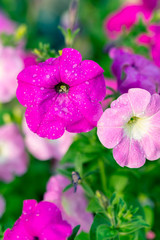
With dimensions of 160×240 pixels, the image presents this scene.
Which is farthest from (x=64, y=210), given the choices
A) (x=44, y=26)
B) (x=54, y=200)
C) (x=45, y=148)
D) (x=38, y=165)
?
(x=44, y=26)

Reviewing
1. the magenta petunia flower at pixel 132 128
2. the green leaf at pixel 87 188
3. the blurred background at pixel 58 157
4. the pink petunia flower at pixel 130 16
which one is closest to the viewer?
the magenta petunia flower at pixel 132 128

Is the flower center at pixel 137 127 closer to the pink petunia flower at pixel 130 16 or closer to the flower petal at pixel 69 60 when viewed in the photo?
the flower petal at pixel 69 60

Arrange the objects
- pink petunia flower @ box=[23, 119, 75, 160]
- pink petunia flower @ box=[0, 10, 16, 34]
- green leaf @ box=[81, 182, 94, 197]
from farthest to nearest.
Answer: pink petunia flower @ box=[0, 10, 16, 34] → pink petunia flower @ box=[23, 119, 75, 160] → green leaf @ box=[81, 182, 94, 197]

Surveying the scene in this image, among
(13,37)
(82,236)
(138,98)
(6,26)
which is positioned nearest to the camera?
(138,98)

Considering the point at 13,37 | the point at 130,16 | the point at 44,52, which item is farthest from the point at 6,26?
the point at 44,52

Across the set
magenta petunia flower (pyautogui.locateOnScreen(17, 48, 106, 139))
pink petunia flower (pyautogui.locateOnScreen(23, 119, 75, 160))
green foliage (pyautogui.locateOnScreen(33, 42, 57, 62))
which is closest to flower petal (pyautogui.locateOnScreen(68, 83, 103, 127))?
magenta petunia flower (pyautogui.locateOnScreen(17, 48, 106, 139))

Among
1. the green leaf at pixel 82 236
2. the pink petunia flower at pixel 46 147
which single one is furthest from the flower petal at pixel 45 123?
the pink petunia flower at pixel 46 147

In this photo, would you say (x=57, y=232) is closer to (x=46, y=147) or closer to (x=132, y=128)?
(x=132, y=128)

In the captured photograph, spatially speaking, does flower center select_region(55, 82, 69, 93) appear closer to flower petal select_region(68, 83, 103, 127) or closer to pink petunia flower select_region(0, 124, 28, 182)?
flower petal select_region(68, 83, 103, 127)
